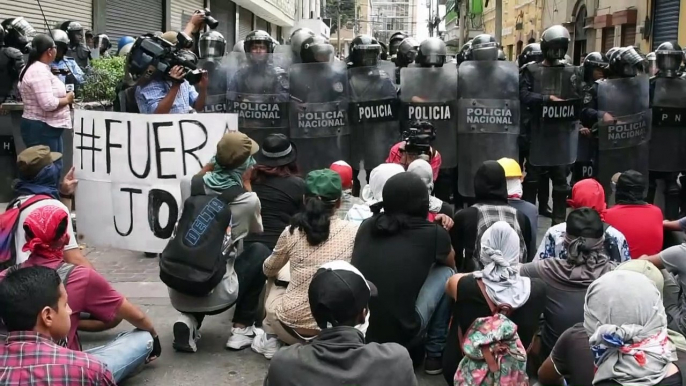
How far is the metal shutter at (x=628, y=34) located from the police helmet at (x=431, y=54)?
556 inches

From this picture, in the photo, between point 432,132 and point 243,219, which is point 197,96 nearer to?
point 432,132

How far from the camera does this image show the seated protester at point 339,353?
2508mm

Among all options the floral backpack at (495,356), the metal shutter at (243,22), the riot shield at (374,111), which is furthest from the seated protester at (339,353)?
the metal shutter at (243,22)

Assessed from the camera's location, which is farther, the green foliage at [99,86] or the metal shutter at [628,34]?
the metal shutter at [628,34]

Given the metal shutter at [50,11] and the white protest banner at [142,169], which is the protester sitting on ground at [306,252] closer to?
the white protest banner at [142,169]

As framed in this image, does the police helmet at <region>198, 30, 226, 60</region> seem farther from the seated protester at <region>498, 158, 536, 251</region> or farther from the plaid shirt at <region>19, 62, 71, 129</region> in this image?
the seated protester at <region>498, 158, 536, 251</region>

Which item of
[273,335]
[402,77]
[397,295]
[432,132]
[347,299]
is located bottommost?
[273,335]

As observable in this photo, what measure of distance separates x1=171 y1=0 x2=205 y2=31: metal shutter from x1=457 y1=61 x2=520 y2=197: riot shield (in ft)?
55.2

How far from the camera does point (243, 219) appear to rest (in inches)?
183

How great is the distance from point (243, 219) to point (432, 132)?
2.59m

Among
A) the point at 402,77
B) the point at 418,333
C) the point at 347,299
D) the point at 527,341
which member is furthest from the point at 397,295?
the point at 402,77

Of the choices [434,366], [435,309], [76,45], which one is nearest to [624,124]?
[435,309]

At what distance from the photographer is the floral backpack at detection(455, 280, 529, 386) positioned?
3416 millimetres

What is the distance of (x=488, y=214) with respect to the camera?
15.0ft
